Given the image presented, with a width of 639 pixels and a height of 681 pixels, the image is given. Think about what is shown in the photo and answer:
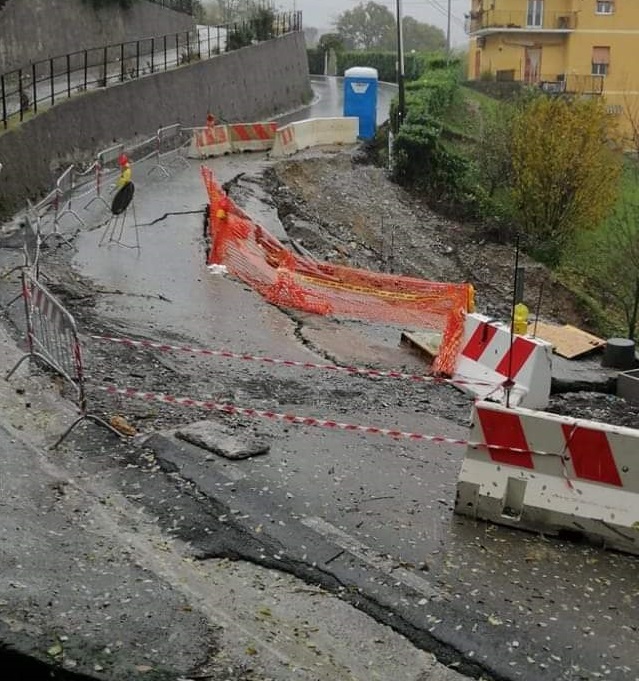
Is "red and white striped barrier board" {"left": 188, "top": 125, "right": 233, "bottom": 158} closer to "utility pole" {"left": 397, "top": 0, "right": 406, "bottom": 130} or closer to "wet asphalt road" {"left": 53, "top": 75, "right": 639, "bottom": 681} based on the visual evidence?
"utility pole" {"left": 397, "top": 0, "right": 406, "bottom": 130}

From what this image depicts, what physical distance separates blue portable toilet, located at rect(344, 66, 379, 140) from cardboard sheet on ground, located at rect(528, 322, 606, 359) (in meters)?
24.6

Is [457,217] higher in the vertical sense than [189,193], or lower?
lower

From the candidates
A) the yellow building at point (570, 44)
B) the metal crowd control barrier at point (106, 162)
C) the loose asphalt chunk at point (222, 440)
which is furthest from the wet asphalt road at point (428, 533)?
the yellow building at point (570, 44)

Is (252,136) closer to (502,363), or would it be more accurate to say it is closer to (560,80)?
(502,363)

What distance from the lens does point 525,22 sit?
56.4 m

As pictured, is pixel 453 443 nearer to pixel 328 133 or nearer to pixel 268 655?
pixel 268 655

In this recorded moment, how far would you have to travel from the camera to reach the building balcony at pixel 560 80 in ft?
180

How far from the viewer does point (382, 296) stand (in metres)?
13.8

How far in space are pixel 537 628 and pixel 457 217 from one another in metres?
23.6

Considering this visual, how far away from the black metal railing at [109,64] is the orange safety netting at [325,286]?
21.1 ft

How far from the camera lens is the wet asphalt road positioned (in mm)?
4824

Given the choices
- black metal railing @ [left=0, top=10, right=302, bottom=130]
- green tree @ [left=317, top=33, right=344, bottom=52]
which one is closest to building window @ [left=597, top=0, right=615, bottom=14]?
black metal railing @ [left=0, top=10, right=302, bottom=130]

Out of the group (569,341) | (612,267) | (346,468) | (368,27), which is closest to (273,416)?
(346,468)

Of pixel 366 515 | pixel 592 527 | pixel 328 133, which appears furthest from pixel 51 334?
pixel 328 133
